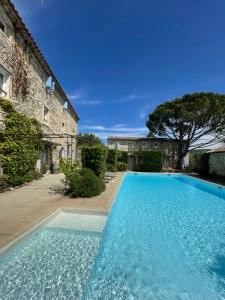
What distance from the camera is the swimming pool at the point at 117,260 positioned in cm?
344

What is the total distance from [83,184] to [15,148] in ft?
13.3

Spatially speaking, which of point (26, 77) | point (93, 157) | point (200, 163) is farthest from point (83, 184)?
point (200, 163)

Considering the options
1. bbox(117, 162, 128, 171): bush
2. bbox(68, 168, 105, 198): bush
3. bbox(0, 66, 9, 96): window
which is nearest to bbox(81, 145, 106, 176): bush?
bbox(68, 168, 105, 198): bush

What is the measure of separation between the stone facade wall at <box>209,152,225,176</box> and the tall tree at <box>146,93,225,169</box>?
6.86 metres

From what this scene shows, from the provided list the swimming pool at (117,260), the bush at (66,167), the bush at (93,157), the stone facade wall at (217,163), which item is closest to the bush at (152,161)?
the stone facade wall at (217,163)

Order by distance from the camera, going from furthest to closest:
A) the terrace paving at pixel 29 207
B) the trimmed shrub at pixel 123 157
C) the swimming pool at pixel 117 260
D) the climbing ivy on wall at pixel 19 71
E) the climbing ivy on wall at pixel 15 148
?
the trimmed shrub at pixel 123 157
the climbing ivy on wall at pixel 19 71
the climbing ivy on wall at pixel 15 148
the terrace paving at pixel 29 207
the swimming pool at pixel 117 260

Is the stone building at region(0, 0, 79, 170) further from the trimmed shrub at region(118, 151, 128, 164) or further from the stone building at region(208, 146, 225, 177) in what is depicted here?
the stone building at region(208, 146, 225, 177)

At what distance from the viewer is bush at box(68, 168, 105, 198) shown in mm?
8734

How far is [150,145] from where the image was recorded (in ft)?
114

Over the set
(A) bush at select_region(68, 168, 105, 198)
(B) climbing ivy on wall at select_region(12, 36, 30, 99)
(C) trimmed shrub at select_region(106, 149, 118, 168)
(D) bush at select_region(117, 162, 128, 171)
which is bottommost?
(A) bush at select_region(68, 168, 105, 198)

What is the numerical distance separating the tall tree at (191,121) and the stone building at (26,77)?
16.1 m

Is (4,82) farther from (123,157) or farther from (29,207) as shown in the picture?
(123,157)

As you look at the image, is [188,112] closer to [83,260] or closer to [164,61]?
[164,61]

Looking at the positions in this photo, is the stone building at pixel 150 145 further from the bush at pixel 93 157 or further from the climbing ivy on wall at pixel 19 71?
the climbing ivy on wall at pixel 19 71
